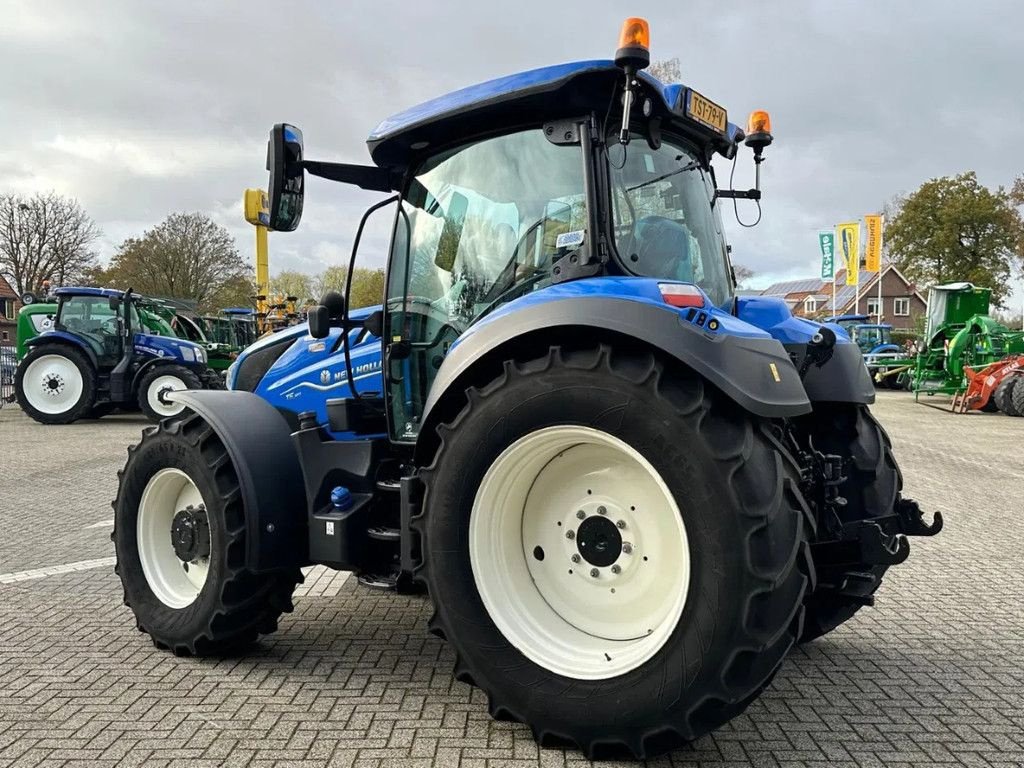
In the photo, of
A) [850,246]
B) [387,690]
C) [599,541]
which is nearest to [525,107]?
[599,541]

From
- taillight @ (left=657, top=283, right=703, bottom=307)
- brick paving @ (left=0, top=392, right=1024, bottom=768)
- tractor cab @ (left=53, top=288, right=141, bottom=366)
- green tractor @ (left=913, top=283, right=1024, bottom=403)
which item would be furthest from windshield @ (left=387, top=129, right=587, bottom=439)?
green tractor @ (left=913, top=283, right=1024, bottom=403)

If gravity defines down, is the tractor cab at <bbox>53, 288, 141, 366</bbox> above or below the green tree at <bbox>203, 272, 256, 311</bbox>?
below

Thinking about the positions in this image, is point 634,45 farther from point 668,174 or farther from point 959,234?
point 959,234

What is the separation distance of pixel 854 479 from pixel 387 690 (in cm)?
219

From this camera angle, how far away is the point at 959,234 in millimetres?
43312

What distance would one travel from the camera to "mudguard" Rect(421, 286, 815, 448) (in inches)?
102

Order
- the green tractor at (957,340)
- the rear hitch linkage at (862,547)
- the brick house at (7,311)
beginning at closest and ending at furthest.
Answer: the rear hitch linkage at (862,547) → the green tractor at (957,340) → the brick house at (7,311)

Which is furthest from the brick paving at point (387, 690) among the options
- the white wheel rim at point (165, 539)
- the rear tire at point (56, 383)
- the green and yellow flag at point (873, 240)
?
the green and yellow flag at point (873, 240)

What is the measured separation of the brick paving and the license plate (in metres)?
2.28

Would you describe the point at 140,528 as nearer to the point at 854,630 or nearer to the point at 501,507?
the point at 501,507

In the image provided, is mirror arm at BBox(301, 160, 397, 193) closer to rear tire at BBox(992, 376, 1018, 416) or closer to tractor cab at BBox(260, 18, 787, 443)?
tractor cab at BBox(260, 18, 787, 443)

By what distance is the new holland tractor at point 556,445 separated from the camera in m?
2.56

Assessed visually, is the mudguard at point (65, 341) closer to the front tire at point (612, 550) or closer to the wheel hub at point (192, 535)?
the wheel hub at point (192, 535)

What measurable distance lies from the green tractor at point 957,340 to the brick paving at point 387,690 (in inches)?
658
